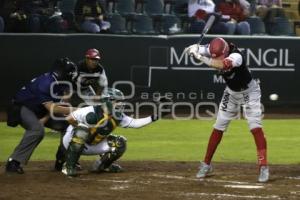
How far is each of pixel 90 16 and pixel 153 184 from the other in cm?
967

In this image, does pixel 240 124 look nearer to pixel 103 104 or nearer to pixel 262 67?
pixel 262 67

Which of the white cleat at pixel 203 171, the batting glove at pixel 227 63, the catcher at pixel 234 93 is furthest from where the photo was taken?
the white cleat at pixel 203 171

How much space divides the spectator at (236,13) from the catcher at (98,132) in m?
9.24

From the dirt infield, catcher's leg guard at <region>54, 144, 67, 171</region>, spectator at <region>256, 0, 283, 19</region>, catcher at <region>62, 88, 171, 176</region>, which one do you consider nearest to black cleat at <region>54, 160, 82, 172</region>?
catcher's leg guard at <region>54, 144, 67, 171</region>

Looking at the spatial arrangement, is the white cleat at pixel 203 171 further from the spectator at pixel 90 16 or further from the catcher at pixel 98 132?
the spectator at pixel 90 16

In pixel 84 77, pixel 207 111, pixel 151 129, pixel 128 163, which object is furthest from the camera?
pixel 207 111

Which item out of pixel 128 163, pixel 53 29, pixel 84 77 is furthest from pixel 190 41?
pixel 128 163

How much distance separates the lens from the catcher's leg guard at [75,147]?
9398 mm

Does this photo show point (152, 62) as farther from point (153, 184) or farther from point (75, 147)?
point (153, 184)

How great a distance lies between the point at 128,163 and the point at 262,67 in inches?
309

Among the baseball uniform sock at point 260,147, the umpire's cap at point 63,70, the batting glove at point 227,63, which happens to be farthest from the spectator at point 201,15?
the batting glove at point 227,63

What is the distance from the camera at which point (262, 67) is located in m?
18.0

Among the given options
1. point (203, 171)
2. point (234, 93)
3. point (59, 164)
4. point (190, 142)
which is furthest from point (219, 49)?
point (190, 142)

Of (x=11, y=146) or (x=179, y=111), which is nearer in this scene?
(x=11, y=146)
